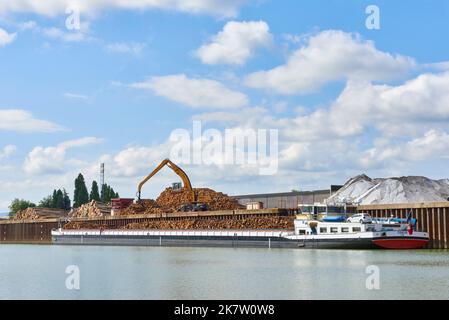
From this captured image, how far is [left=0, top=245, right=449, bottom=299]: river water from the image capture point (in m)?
32.2

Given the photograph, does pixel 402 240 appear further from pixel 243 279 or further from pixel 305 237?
pixel 243 279

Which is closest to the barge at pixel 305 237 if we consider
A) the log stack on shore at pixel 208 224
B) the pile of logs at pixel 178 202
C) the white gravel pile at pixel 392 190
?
the log stack on shore at pixel 208 224

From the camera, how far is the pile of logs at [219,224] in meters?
80.8

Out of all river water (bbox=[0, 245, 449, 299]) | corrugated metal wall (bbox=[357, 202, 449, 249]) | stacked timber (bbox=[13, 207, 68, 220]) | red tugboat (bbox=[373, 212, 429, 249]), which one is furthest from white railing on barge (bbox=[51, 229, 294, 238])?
stacked timber (bbox=[13, 207, 68, 220])

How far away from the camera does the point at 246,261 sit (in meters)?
51.1

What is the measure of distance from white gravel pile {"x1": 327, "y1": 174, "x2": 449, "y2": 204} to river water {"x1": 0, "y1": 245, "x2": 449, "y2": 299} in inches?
1539

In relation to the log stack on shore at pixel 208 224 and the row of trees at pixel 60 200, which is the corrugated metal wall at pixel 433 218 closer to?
the log stack on shore at pixel 208 224

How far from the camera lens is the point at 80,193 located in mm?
154875

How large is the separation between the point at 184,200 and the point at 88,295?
256 ft

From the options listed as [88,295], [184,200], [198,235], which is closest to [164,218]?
[184,200]

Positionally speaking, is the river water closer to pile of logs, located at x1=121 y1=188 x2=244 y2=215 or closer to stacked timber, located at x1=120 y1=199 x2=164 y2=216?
pile of logs, located at x1=121 y1=188 x2=244 y2=215

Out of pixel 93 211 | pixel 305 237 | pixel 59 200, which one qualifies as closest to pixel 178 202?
pixel 93 211

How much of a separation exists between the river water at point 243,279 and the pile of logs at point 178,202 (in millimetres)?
54554
